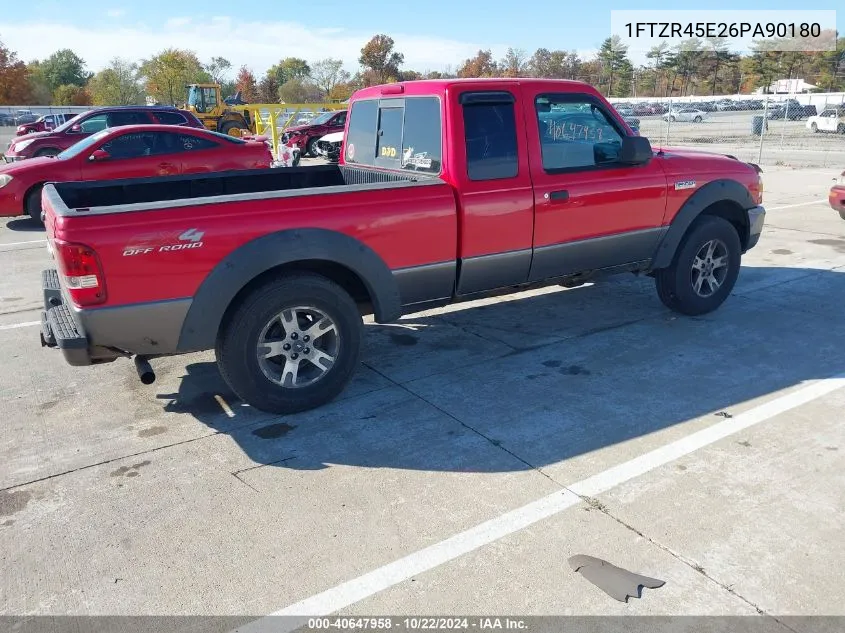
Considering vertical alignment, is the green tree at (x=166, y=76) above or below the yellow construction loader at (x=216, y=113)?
above

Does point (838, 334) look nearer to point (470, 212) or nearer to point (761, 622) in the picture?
point (470, 212)

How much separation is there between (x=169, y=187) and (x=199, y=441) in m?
2.13

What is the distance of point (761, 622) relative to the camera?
259 cm

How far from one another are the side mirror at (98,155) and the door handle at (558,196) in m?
8.15

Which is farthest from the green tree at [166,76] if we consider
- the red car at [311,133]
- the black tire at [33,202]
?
the black tire at [33,202]

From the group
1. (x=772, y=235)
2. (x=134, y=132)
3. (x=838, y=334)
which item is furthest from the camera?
(x=134, y=132)

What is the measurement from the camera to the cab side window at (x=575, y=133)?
495 cm

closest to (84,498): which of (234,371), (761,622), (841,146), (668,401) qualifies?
(234,371)

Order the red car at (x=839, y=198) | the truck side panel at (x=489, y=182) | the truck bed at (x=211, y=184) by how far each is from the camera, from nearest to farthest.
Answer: the truck side panel at (x=489, y=182)
the truck bed at (x=211, y=184)
the red car at (x=839, y=198)

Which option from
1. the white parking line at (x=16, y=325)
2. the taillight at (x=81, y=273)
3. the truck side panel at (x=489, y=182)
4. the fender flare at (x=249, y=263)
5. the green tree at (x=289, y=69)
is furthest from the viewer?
the green tree at (x=289, y=69)

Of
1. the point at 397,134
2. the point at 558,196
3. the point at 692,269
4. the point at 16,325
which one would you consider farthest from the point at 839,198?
the point at 16,325

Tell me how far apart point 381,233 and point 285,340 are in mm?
887

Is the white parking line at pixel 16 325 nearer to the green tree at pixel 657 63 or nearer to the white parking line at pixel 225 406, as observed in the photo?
the white parking line at pixel 225 406

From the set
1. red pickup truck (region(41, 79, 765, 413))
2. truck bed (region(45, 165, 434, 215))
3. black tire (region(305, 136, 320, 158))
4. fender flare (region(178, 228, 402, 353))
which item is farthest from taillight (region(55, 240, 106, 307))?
black tire (region(305, 136, 320, 158))
